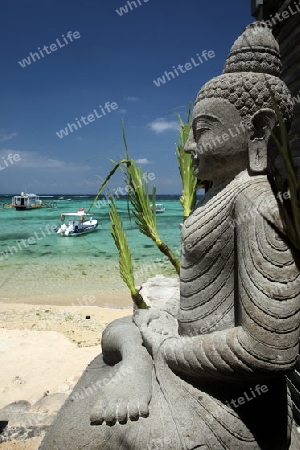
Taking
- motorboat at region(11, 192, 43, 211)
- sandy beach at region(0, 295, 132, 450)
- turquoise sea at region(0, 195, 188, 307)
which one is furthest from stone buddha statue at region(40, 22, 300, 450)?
motorboat at region(11, 192, 43, 211)

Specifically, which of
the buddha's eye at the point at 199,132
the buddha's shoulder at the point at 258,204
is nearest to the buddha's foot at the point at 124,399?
the buddha's shoulder at the point at 258,204

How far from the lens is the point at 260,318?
1408 mm

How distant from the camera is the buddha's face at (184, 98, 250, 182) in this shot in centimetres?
172

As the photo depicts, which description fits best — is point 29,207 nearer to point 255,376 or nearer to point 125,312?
point 125,312

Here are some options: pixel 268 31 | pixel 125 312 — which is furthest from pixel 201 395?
pixel 125 312

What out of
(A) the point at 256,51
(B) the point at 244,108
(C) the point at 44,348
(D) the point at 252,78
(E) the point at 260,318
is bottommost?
(C) the point at 44,348

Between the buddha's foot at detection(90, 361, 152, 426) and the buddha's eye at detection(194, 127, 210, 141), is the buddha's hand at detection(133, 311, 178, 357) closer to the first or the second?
the buddha's foot at detection(90, 361, 152, 426)

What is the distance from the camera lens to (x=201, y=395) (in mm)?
1591

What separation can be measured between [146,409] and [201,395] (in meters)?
0.25

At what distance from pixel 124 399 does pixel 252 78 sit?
150cm

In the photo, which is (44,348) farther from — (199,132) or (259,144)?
(259,144)

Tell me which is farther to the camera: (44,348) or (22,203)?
(22,203)

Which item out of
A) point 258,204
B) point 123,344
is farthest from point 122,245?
point 258,204

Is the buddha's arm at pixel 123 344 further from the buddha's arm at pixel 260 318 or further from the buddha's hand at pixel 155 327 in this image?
the buddha's arm at pixel 260 318
